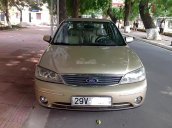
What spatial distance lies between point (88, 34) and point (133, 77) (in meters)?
1.95

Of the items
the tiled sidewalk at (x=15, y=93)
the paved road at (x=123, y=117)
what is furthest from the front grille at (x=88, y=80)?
the tiled sidewalk at (x=15, y=93)

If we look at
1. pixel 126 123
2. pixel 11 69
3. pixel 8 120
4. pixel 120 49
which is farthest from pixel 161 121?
pixel 11 69

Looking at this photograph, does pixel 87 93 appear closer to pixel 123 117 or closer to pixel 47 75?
pixel 47 75

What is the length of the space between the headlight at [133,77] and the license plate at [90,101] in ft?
1.21

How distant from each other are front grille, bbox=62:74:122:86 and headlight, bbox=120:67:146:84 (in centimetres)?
18

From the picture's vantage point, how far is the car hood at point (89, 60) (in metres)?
4.69

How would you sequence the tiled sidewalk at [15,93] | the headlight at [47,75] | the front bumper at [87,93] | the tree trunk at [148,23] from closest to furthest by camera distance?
the front bumper at [87,93]
the headlight at [47,75]
the tiled sidewalk at [15,93]
the tree trunk at [148,23]

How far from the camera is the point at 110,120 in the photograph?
5.09 m

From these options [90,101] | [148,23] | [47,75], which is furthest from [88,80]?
[148,23]

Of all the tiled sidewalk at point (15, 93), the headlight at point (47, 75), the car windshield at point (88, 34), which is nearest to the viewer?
the headlight at point (47, 75)

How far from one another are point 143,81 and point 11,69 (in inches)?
187

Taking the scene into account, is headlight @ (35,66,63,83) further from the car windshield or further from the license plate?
the car windshield

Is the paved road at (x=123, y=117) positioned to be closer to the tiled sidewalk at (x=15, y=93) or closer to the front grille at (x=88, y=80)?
the tiled sidewalk at (x=15, y=93)

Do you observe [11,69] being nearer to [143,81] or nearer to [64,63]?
[64,63]
